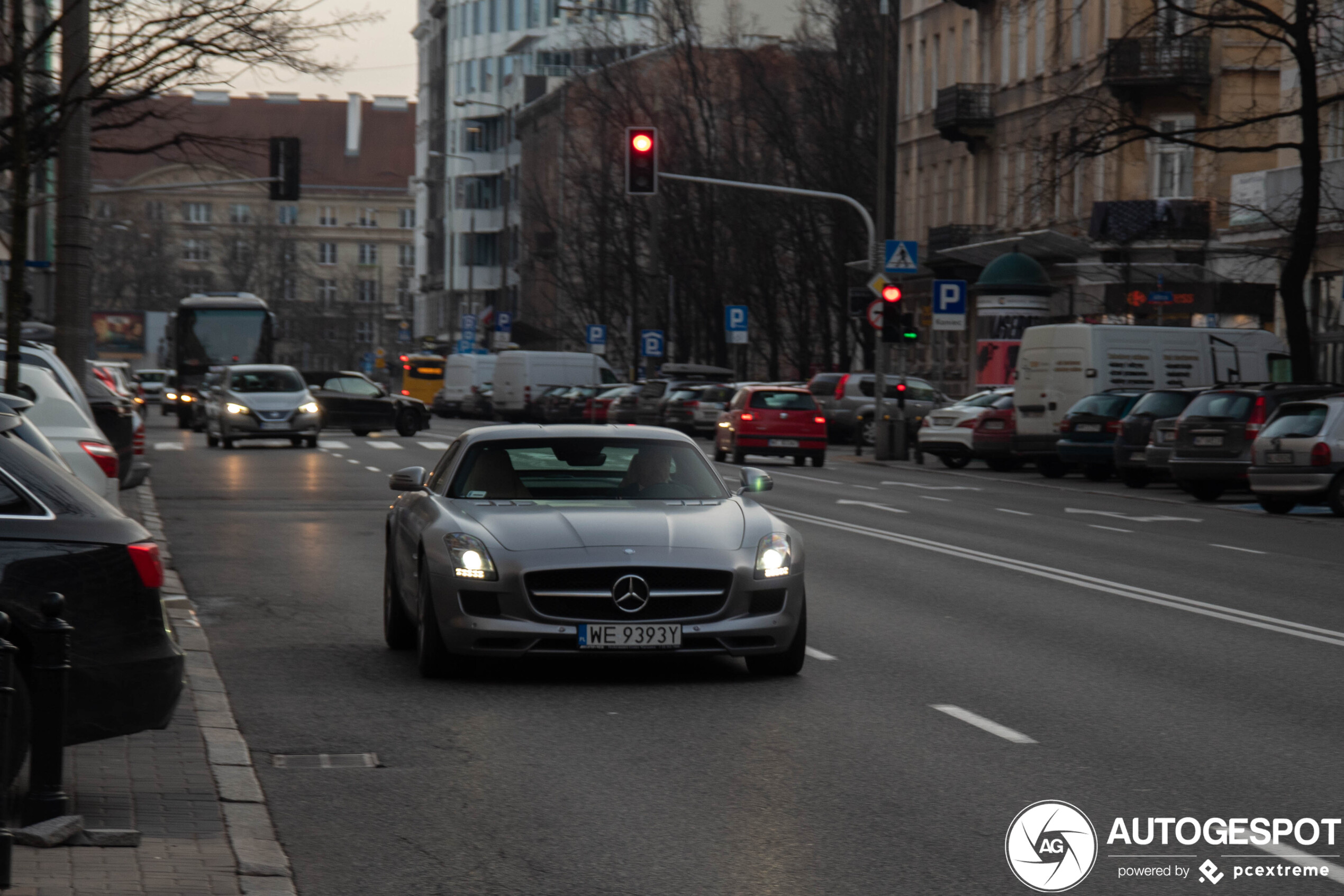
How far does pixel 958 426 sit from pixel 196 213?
128954mm

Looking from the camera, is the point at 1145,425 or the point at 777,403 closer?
the point at 1145,425

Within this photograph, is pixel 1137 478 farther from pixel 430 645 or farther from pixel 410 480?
pixel 430 645

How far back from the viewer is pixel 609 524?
410 inches

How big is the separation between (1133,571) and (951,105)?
4543 cm

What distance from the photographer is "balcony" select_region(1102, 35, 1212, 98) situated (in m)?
49.8

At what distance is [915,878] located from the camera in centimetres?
625

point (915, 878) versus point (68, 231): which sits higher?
point (68, 231)

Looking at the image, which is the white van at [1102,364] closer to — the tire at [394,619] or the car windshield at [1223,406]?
the car windshield at [1223,406]

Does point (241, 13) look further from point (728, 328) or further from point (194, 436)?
point (728, 328)

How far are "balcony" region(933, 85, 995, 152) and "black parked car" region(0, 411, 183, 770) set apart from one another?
2184 inches

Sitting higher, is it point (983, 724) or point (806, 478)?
point (983, 724)

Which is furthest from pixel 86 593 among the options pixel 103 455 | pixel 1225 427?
pixel 1225 427

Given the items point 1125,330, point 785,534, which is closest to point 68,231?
point 785,534

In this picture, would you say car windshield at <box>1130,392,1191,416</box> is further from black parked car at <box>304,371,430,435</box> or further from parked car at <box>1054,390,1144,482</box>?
black parked car at <box>304,371,430,435</box>
